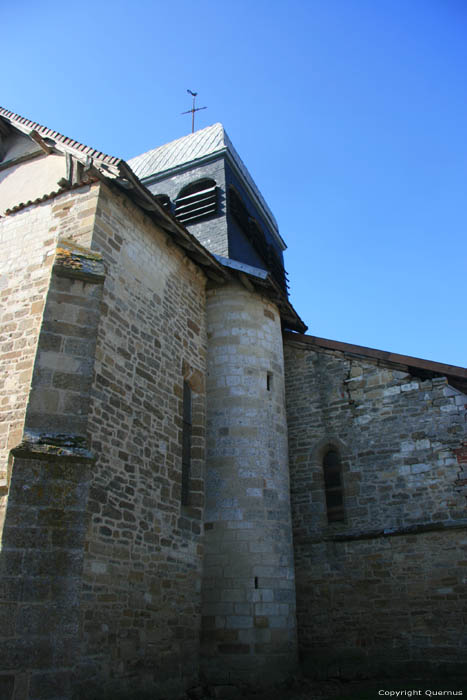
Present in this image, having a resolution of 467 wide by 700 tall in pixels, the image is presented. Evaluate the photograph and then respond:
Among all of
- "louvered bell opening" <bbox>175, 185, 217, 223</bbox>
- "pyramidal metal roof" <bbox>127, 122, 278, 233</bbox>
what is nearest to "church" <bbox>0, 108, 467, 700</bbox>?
"louvered bell opening" <bbox>175, 185, 217, 223</bbox>

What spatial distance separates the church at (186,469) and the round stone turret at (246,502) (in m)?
0.03

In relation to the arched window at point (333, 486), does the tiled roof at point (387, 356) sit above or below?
above

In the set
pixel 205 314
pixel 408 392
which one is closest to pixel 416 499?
pixel 408 392

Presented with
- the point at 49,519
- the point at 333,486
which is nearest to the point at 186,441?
the point at 333,486

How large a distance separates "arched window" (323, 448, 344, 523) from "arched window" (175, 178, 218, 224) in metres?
6.07

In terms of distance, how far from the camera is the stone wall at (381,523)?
875 cm

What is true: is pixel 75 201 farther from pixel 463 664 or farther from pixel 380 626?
pixel 463 664

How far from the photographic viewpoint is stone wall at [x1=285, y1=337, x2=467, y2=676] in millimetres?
8750

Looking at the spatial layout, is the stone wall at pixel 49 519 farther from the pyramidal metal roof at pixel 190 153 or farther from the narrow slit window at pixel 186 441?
the pyramidal metal roof at pixel 190 153

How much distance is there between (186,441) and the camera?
9.30 meters

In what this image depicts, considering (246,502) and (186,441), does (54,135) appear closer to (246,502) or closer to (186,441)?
(186,441)

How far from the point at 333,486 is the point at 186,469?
287cm

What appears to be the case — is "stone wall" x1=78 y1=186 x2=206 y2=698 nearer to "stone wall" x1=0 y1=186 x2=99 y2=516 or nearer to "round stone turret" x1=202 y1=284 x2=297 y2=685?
"round stone turret" x1=202 y1=284 x2=297 y2=685

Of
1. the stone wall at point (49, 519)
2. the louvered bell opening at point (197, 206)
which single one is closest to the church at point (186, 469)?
the stone wall at point (49, 519)
